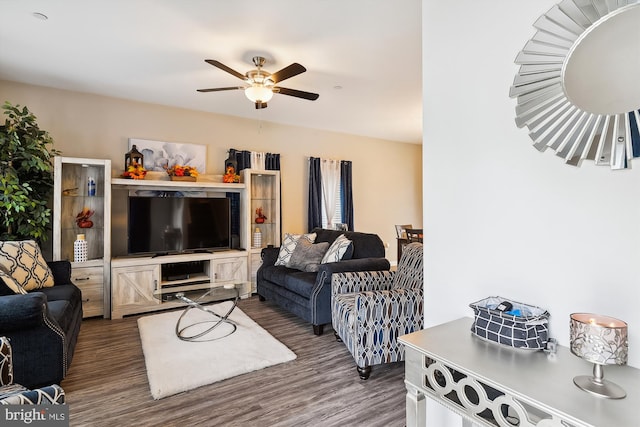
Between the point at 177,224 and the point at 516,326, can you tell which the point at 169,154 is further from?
the point at 516,326

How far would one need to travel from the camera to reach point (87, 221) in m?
3.92

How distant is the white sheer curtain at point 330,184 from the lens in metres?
6.03

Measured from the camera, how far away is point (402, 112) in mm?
4973

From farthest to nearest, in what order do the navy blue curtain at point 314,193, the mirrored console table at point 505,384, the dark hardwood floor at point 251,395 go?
the navy blue curtain at point 314,193 → the dark hardwood floor at point 251,395 → the mirrored console table at point 505,384

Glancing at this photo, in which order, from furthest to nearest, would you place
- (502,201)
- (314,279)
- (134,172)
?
(134,172) → (314,279) → (502,201)

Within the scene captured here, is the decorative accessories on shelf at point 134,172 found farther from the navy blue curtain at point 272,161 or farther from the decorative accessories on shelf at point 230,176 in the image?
the navy blue curtain at point 272,161

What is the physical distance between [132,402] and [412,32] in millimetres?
3588

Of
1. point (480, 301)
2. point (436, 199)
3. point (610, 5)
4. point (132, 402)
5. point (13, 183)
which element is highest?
point (610, 5)

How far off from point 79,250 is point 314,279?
287cm

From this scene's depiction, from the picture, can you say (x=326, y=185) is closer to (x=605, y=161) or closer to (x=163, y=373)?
(x=163, y=373)

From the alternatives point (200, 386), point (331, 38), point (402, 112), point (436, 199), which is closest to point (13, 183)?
point (200, 386)

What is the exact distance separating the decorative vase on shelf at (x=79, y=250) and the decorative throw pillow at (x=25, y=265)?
597 mm

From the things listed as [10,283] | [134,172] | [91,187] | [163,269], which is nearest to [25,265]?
[10,283]

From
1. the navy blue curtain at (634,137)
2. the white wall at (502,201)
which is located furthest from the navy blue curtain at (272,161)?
the navy blue curtain at (634,137)
